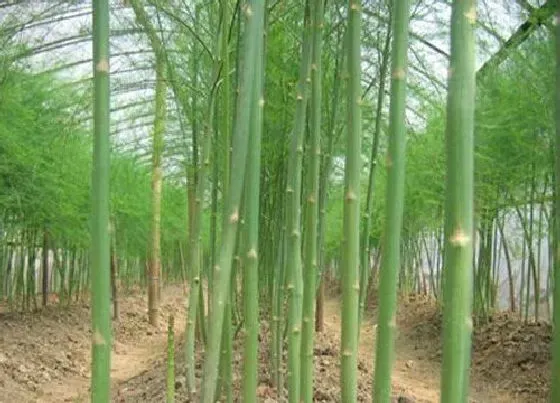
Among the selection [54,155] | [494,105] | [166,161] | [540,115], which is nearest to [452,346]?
[540,115]

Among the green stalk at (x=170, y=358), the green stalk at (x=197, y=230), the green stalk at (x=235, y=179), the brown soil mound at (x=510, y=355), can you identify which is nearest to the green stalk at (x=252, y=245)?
the green stalk at (x=235, y=179)

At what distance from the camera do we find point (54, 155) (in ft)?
17.2

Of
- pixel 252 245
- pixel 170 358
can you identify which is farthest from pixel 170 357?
pixel 252 245

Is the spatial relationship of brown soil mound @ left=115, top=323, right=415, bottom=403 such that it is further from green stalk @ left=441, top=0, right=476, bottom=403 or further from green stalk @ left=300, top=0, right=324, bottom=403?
green stalk @ left=441, top=0, right=476, bottom=403

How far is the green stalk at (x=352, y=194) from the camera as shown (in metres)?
1.12

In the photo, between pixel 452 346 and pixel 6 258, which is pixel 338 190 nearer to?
pixel 6 258

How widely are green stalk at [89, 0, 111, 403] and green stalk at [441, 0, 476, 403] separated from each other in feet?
1.35

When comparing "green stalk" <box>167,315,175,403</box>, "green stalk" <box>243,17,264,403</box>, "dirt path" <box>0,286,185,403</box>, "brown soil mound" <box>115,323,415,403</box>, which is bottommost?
"dirt path" <box>0,286,185,403</box>

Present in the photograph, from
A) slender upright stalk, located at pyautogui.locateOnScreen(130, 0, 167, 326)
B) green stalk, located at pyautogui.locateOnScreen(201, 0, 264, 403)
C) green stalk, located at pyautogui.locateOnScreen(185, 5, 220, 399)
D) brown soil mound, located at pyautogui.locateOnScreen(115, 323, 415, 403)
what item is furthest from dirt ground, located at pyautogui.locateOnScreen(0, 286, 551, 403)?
green stalk, located at pyautogui.locateOnScreen(201, 0, 264, 403)

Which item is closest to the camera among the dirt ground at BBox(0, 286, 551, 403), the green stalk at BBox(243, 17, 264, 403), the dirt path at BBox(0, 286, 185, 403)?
the green stalk at BBox(243, 17, 264, 403)

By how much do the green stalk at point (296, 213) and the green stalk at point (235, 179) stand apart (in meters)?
0.56

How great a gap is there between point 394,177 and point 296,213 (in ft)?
2.24

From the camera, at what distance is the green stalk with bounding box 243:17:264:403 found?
100 cm

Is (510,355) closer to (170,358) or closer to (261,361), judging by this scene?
(261,361)
